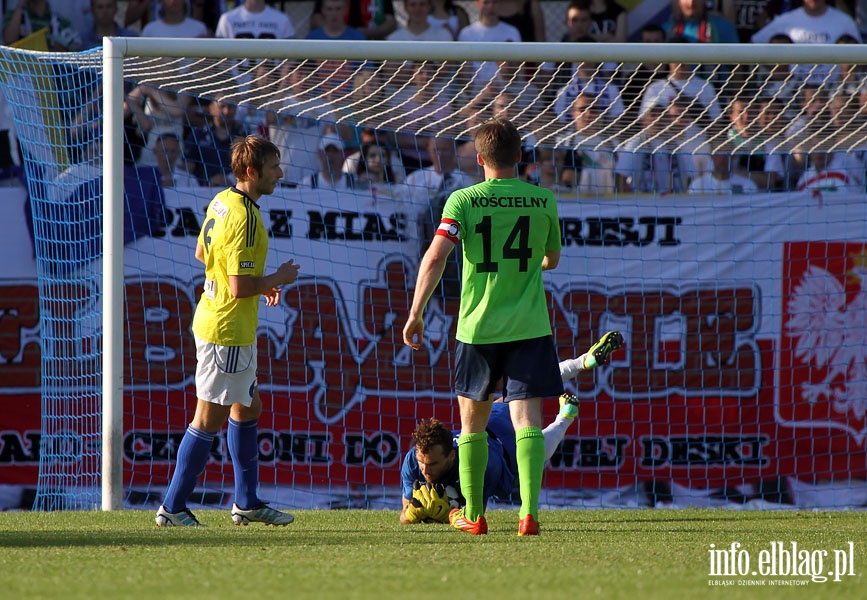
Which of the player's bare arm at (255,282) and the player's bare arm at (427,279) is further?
the player's bare arm at (255,282)

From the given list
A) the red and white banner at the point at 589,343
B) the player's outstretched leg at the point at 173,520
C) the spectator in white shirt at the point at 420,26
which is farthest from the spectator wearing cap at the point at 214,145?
the player's outstretched leg at the point at 173,520

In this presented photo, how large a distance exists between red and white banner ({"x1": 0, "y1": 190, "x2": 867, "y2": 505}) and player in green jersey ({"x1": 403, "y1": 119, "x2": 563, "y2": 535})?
309cm

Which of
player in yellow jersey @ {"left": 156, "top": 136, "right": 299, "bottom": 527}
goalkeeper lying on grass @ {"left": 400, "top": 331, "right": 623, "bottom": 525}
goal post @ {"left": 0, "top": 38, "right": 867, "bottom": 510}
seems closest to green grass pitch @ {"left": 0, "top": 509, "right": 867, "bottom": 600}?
goalkeeper lying on grass @ {"left": 400, "top": 331, "right": 623, "bottom": 525}

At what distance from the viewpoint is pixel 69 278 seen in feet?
23.9

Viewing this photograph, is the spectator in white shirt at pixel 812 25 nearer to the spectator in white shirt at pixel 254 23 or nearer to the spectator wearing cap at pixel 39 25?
the spectator in white shirt at pixel 254 23

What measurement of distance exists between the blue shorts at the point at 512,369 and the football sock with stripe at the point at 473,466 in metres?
0.20

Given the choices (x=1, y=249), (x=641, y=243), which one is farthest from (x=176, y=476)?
(x=641, y=243)

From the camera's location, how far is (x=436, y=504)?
5.43 meters

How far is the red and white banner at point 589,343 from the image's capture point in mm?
7676

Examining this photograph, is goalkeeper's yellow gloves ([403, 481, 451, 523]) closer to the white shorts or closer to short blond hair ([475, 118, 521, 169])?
the white shorts

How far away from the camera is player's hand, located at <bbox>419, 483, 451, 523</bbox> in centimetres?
543

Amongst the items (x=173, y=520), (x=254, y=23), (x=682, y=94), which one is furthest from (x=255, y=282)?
(x=254, y=23)

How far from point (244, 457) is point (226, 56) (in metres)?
2.22

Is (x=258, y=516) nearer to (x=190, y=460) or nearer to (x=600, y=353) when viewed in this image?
(x=190, y=460)
